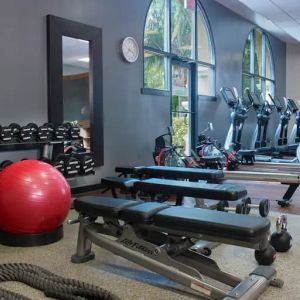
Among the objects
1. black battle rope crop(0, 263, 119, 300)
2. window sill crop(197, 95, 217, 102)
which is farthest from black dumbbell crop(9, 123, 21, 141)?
window sill crop(197, 95, 217, 102)

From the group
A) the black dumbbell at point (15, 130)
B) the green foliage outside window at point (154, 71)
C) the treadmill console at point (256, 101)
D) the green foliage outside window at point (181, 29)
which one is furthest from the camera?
the treadmill console at point (256, 101)

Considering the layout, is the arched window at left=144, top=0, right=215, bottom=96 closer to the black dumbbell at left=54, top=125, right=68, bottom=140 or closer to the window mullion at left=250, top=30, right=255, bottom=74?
the black dumbbell at left=54, top=125, right=68, bottom=140

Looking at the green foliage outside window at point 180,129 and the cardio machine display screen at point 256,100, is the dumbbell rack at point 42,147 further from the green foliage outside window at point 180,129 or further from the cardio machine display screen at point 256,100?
the cardio machine display screen at point 256,100

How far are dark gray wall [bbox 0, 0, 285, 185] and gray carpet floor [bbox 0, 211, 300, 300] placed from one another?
6.29 feet

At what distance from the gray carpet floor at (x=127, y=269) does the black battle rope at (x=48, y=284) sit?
1.6 inches

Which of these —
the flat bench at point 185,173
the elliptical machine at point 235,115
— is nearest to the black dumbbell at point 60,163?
the flat bench at point 185,173

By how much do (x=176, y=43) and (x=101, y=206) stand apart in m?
5.05

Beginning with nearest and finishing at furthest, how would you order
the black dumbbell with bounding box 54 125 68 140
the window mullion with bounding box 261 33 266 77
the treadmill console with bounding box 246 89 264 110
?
the black dumbbell with bounding box 54 125 68 140, the treadmill console with bounding box 246 89 264 110, the window mullion with bounding box 261 33 266 77

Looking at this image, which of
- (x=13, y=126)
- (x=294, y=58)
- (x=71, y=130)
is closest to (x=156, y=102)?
(x=71, y=130)

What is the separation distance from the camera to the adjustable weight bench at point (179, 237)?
1806mm

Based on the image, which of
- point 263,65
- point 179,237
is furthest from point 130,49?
point 263,65

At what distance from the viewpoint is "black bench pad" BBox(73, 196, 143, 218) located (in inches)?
87.2

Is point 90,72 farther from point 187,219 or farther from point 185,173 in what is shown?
point 187,219

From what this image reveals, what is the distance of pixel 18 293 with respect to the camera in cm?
200
